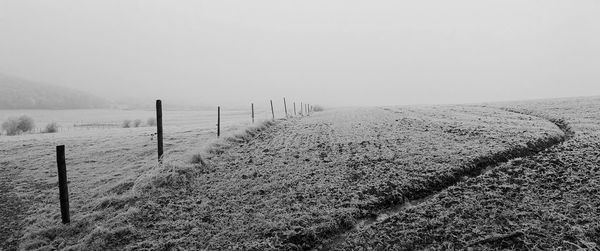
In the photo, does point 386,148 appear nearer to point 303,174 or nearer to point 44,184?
point 303,174

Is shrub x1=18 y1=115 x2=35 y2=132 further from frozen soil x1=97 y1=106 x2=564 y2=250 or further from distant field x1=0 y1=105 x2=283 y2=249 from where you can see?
frozen soil x1=97 y1=106 x2=564 y2=250

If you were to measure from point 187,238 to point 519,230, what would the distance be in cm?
711

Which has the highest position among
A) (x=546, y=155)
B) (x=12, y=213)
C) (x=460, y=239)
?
(x=546, y=155)

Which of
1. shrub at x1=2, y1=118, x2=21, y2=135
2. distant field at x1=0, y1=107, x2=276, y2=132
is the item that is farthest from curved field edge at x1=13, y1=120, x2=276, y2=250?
shrub at x1=2, y1=118, x2=21, y2=135

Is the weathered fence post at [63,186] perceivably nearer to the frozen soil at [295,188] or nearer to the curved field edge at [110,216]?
the curved field edge at [110,216]

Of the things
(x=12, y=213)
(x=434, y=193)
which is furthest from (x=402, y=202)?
(x=12, y=213)

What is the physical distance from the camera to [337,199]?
876 cm

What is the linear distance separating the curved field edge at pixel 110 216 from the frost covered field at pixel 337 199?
41 millimetres

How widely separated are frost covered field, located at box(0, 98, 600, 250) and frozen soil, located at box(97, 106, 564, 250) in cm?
4

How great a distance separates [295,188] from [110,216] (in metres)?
5.35

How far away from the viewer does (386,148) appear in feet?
46.7

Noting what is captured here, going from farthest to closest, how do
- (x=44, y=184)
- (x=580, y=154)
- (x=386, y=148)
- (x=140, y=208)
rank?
(x=386, y=148) < (x=44, y=184) < (x=580, y=154) < (x=140, y=208)

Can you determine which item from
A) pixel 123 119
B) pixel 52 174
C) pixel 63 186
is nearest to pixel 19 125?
pixel 123 119

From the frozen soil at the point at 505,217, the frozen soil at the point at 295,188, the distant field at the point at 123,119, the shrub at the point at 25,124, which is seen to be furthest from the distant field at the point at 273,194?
the shrub at the point at 25,124
